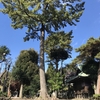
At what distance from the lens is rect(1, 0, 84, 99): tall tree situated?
16.2 metres

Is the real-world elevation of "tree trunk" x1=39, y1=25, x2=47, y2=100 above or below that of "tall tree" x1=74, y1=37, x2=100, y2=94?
below

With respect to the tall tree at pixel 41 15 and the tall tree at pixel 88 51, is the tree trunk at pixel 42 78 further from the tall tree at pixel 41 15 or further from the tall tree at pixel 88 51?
the tall tree at pixel 88 51

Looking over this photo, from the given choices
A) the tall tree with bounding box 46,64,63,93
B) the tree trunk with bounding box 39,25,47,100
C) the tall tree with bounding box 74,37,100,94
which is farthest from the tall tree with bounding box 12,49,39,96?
the tree trunk with bounding box 39,25,47,100

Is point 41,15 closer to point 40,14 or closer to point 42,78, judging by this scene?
point 40,14

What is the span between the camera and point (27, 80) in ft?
95.0

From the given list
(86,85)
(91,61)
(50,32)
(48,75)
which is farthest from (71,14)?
(48,75)

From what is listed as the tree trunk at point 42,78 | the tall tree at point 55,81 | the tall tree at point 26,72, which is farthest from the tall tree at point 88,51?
the tall tree at point 26,72

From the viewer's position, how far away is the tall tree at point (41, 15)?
16234 mm

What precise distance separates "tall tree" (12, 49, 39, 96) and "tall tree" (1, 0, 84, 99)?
1096 cm

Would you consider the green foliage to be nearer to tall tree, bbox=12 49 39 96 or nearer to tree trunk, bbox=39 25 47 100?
tree trunk, bbox=39 25 47 100

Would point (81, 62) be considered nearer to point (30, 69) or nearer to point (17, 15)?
point (30, 69)

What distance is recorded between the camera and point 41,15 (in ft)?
53.9

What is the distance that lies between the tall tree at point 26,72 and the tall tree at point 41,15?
36.0ft

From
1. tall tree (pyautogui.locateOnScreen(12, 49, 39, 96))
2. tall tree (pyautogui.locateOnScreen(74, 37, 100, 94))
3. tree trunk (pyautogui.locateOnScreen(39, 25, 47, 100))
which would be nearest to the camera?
tree trunk (pyautogui.locateOnScreen(39, 25, 47, 100))
